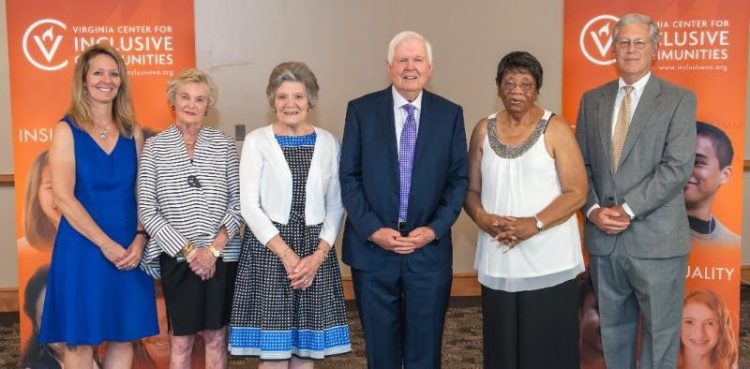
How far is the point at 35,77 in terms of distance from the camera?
3564mm

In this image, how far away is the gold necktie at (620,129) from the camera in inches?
118

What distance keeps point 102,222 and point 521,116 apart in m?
1.77

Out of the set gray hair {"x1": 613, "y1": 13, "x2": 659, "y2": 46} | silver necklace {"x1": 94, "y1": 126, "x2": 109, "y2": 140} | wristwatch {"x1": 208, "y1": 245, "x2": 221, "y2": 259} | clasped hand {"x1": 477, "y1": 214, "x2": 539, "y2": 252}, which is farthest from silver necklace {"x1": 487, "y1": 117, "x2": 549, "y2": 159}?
silver necklace {"x1": 94, "y1": 126, "x2": 109, "y2": 140}

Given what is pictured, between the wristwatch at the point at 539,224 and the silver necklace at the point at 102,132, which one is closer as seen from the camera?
the wristwatch at the point at 539,224

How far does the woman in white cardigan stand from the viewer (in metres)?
2.79

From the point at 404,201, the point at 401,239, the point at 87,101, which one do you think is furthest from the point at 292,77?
the point at 87,101

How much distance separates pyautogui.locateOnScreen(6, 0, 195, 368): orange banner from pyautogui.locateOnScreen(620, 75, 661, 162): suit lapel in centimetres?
220

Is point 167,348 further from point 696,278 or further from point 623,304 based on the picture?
point 696,278

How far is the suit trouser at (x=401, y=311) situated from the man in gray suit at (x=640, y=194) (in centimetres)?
77

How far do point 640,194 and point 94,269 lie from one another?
2279 millimetres

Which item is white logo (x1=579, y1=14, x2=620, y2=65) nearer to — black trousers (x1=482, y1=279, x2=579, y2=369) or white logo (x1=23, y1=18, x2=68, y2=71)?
black trousers (x1=482, y1=279, x2=579, y2=369)

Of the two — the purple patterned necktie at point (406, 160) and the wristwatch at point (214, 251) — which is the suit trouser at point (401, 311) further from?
the wristwatch at point (214, 251)

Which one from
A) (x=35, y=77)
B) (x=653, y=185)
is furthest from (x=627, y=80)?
(x=35, y=77)

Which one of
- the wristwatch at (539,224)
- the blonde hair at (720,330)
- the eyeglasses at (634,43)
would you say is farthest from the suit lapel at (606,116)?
the blonde hair at (720,330)
